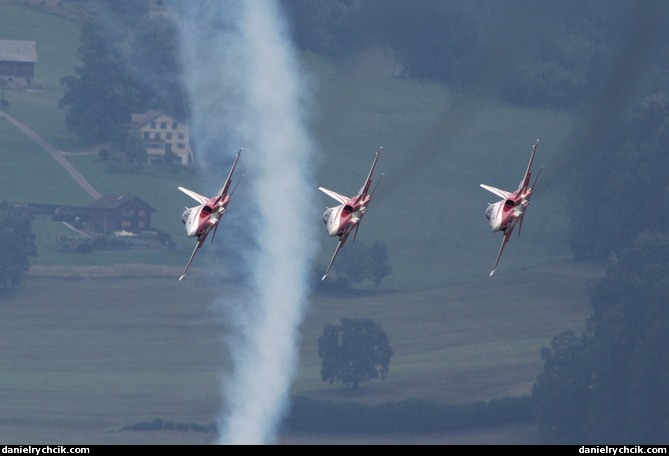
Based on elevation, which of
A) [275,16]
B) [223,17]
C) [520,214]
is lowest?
[520,214]

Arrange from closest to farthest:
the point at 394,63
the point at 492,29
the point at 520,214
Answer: the point at 520,214
the point at 492,29
the point at 394,63

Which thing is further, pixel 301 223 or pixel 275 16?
pixel 301 223

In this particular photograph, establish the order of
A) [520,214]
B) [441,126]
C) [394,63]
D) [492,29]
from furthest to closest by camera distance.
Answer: [394,63], [492,29], [441,126], [520,214]

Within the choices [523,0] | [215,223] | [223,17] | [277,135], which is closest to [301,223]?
[277,135]

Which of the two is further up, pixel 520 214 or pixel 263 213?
pixel 263 213

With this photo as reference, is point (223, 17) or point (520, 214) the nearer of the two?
point (520, 214)

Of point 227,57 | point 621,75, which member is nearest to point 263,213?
point 227,57

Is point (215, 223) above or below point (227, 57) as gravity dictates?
below

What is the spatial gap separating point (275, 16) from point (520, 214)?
190 feet

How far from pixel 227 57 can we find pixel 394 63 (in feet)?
80.4

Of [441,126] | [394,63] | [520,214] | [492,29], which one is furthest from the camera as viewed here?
[394,63]

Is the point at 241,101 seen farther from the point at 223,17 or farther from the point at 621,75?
the point at 621,75

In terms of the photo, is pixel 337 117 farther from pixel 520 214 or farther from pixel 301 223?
pixel 520 214

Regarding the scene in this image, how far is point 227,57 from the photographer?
192750mm
